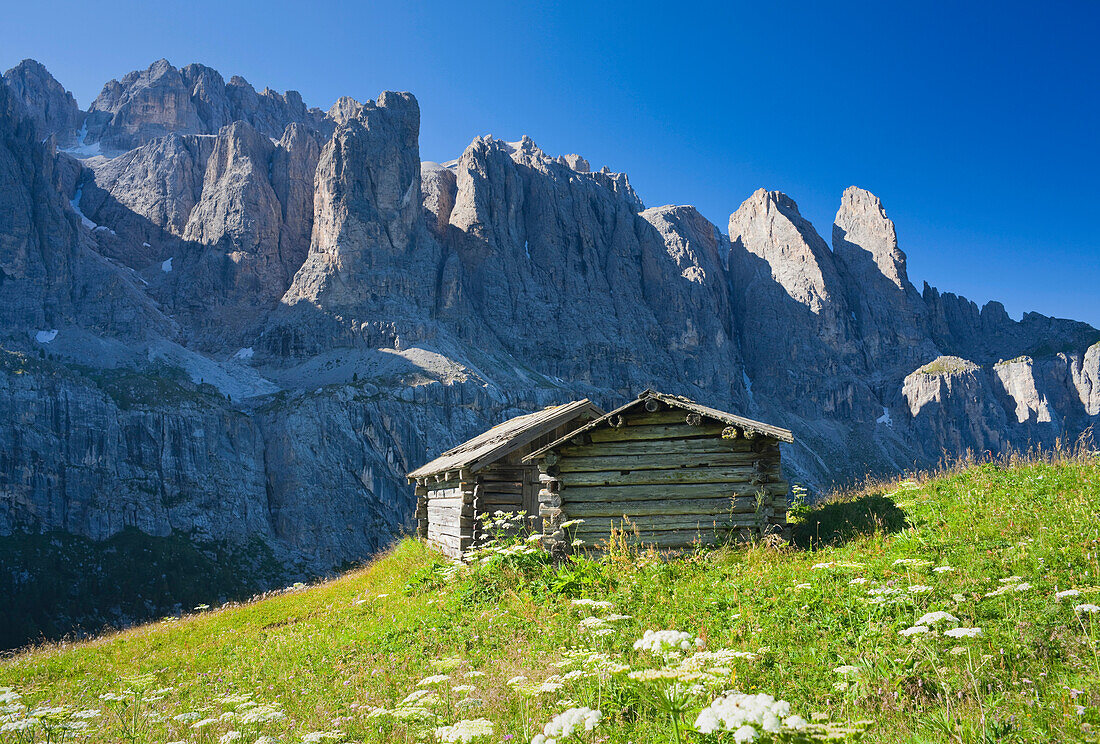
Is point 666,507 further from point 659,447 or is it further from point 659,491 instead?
point 659,447

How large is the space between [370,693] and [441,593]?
19.3 ft

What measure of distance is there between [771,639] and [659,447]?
742cm

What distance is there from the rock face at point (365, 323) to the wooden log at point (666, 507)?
189 feet

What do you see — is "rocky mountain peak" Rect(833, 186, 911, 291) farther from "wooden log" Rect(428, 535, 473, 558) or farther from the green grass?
"wooden log" Rect(428, 535, 473, 558)

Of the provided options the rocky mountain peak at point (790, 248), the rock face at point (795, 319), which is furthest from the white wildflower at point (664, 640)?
the rocky mountain peak at point (790, 248)

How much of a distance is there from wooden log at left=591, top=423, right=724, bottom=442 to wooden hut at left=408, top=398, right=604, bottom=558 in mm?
5639

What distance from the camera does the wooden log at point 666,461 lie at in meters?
13.8

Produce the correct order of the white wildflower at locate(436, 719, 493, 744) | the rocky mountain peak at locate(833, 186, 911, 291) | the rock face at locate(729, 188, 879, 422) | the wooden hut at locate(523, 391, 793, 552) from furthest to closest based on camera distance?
the rocky mountain peak at locate(833, 186, 911, 291), the rock face at locate(729, 188, 879, 422), the wooden hut at locate(523, 391, 793, 552), the white wildflower at locate(436, 719, 493, 744)

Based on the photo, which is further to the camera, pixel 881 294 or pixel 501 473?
pixel 881 294

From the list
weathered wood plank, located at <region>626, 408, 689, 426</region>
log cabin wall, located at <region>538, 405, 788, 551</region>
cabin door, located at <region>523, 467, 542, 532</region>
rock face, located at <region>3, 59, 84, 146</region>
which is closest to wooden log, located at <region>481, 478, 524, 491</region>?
cabin door, located at <region>523, 467, 542, 532</region>

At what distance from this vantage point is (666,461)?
558 inches

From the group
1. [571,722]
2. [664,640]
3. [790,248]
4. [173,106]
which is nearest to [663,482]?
[664,640]

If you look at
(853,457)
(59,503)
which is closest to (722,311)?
(853,457)

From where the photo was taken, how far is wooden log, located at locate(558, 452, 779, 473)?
13.8m
